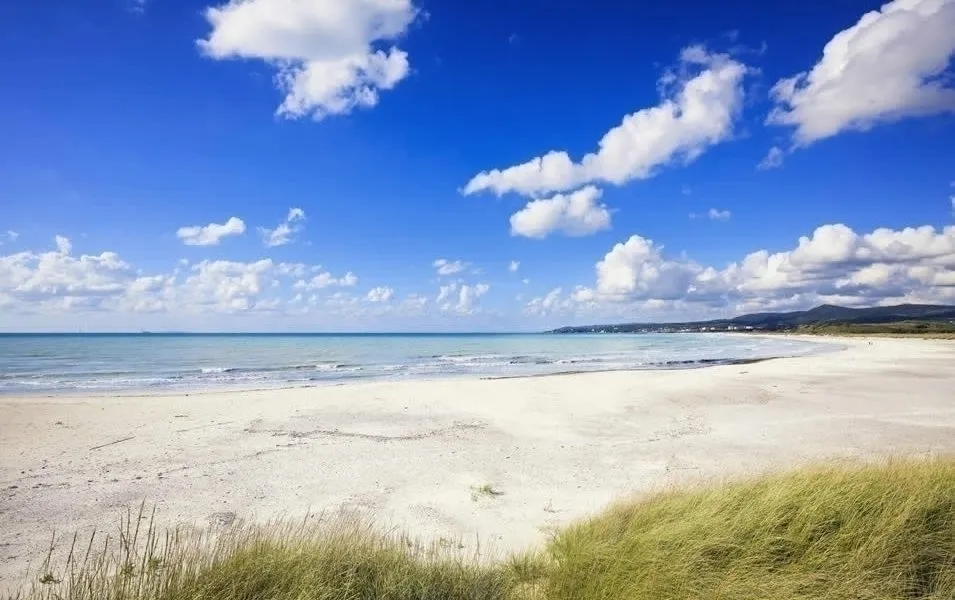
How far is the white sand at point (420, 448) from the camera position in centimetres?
823

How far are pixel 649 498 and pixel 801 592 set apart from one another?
261cm

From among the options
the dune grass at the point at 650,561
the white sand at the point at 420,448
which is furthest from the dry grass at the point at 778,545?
the white sand at the point at 420,448

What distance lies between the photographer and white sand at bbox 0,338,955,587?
8234 millimetres

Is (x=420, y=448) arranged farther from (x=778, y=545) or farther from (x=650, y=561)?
(x=778, y=545)

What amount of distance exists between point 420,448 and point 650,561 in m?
8.15

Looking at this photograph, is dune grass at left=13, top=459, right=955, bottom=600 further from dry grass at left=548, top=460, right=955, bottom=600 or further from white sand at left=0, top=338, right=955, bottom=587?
white sand at left=0, top=338, right=955, bottom=587

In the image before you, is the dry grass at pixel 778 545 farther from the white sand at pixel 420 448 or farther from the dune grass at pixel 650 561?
the white sand at pixel 420 448

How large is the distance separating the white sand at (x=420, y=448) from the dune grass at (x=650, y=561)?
5.56 feet

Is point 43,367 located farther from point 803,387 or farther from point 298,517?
point 803,387

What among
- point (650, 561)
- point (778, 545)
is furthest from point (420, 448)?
point (778, 545)

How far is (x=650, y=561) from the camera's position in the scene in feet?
16.6

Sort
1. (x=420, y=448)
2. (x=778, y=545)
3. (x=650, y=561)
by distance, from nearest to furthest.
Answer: (x=650, y=561) → (x=778, y=545) → (x=420, y=448)

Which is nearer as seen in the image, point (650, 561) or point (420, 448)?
point (650, 561)

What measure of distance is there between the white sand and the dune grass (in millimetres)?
1695
